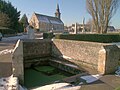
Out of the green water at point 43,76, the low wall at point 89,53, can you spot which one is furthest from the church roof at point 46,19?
the green water at point 43,76

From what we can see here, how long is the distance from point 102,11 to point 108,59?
18799 mm

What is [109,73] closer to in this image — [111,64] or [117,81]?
[111,64]

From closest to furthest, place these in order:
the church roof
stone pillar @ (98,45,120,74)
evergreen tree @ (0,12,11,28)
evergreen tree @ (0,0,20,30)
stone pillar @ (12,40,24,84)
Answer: stone pillar @ (12,40,24,84)
stone pillar @ (98,45,120,74)
evergreen tree @ (0,12,11,28)
evergreen tree @ (0,0,20,30)
the church roof

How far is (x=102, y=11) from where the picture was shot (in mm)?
25016

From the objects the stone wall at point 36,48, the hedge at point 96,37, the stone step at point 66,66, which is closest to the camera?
the stone step at point 66,66

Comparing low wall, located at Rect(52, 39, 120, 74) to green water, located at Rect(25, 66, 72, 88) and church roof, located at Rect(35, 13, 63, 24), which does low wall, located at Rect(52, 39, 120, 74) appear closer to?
green water, located at Rect(25, 66, 72, 88)

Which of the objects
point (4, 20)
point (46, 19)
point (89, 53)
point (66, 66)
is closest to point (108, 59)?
point (89, 53)

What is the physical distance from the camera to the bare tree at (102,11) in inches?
980

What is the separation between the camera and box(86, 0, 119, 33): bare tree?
81.7 ft

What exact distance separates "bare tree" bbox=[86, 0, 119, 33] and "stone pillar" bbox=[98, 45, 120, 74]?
18.2 metres

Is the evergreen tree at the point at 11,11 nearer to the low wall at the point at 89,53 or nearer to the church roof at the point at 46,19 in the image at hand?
the church roof at the point at 46,19

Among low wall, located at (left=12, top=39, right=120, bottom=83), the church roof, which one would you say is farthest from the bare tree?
the church roof

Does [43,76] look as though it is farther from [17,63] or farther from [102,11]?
[102,11]

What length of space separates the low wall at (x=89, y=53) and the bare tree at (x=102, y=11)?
46.6 ft
